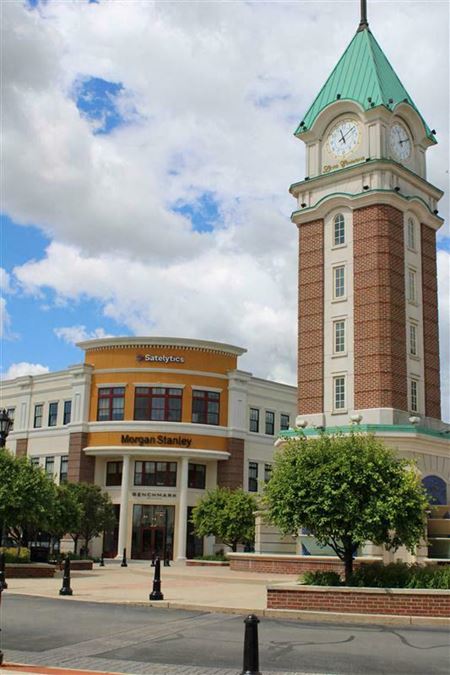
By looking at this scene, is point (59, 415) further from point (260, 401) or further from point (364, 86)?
point (364, 86)

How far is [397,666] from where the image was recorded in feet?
36.9

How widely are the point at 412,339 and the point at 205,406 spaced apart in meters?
19.5

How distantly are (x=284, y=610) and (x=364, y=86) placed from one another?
2902 cm

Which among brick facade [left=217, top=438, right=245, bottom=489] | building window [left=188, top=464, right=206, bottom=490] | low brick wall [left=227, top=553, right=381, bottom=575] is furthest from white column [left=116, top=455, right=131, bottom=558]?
low brick wall [left=227, top=553, right=381, bottom=575]

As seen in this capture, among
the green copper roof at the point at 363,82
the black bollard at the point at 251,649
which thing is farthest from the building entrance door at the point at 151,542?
the black bollard at the point at 251,649

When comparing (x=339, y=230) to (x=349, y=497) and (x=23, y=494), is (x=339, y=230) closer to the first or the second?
(x=23, y=494)

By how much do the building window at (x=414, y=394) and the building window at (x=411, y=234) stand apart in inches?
263

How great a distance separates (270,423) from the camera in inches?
2285

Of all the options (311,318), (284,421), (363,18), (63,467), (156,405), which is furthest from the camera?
(284,421)

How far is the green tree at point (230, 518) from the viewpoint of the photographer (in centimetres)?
3981

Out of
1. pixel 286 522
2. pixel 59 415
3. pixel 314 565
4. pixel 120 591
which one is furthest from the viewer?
pixel 59 415

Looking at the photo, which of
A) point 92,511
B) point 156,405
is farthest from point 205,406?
point 92,511

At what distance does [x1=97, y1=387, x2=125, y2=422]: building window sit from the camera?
5288 centimetres

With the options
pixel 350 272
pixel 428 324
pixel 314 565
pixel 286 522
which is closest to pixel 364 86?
pixel 350 272
